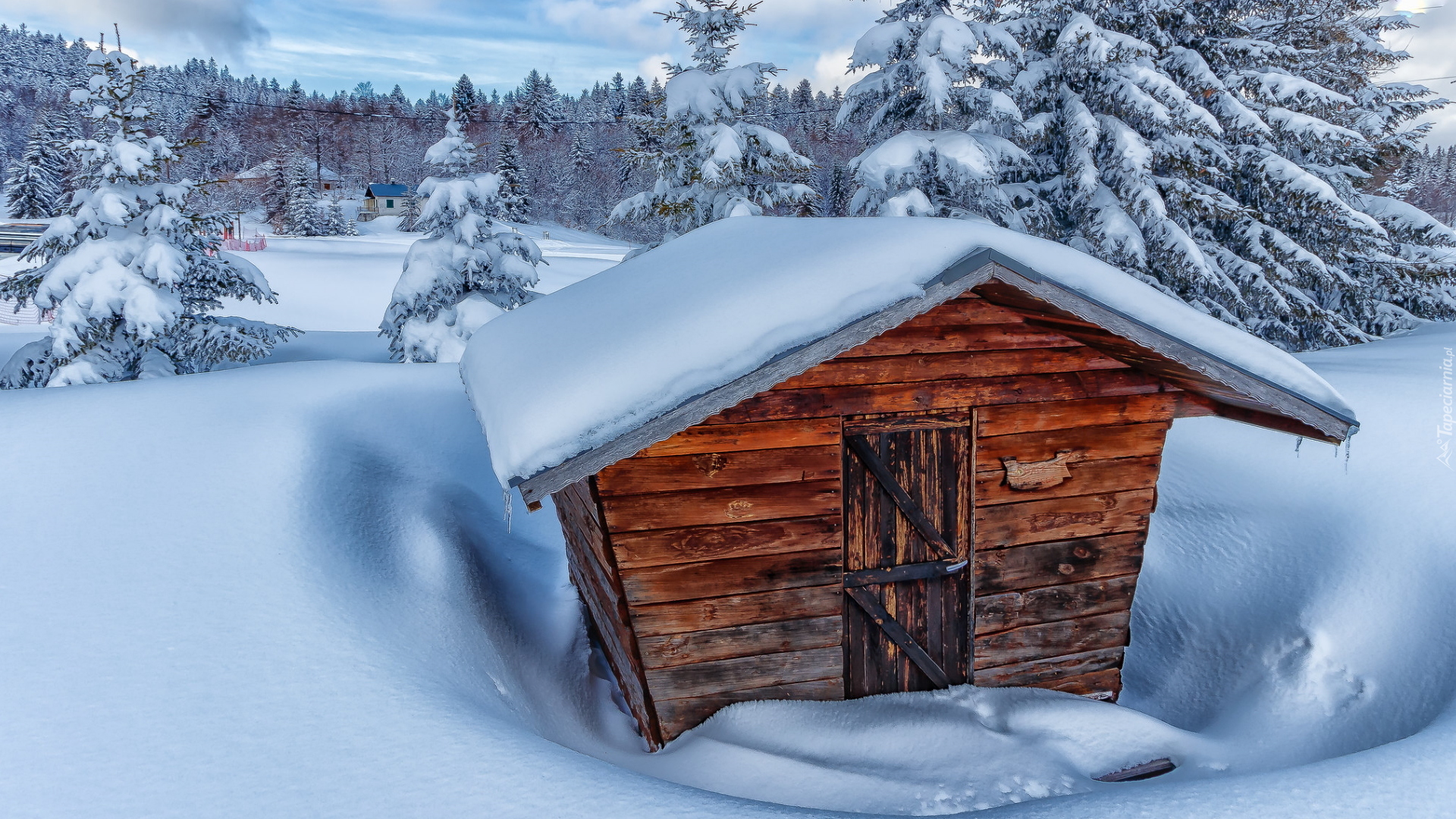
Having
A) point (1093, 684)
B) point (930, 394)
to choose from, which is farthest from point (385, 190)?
point (1093, 684)

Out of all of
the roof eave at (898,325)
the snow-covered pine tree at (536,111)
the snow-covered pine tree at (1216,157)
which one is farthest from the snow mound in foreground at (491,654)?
the snow-covered pine tree at (536,111)

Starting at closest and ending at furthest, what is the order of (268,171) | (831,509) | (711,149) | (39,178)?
(831,509)
(711,149)
(39,178)
(268,171)

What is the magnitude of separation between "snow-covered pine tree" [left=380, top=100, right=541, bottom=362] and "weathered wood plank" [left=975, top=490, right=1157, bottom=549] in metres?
11.0

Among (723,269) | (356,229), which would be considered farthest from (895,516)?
(356,229)

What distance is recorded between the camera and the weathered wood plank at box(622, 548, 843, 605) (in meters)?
4.61

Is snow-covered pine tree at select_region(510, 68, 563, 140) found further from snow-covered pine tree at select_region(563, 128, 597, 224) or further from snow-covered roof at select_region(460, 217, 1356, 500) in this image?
snow-covered roof at select_region(460, 217, 1356, 500)

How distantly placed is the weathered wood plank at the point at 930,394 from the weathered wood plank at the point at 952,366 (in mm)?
44

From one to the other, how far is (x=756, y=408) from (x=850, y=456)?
0.78 m

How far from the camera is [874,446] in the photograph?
15.9 feet

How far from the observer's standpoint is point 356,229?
59.6m

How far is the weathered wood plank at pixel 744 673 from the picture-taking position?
4.82 meters

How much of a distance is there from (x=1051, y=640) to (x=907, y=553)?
140 cm

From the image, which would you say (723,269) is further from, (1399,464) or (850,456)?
(1399,464)

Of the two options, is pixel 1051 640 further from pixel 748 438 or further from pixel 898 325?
pixel 898 325
